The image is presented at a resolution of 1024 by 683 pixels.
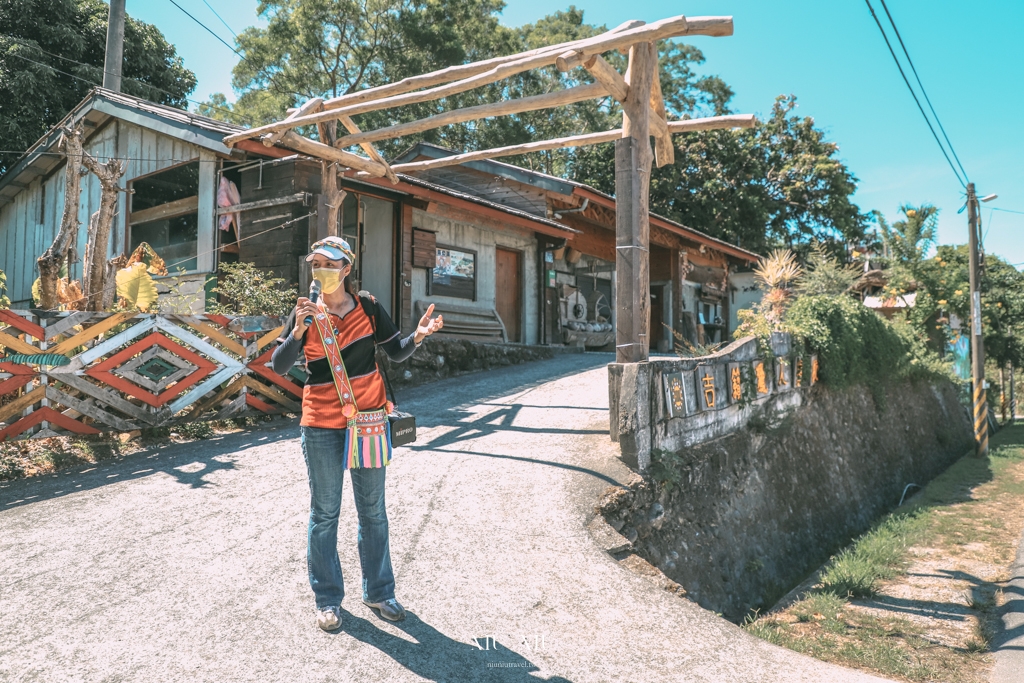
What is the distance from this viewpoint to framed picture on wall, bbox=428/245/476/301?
13.2 m

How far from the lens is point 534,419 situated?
770cm

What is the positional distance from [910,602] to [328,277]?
5308 mm

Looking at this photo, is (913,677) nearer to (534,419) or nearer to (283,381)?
(534,419)

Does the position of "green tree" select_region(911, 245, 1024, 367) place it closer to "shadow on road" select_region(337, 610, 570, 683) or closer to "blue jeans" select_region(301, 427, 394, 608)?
"shadow on road" select_region(337, 610, 570, 683)

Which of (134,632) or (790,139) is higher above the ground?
(790,139)

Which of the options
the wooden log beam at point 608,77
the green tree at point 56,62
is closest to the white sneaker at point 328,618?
the wooden log beam at point 608,77

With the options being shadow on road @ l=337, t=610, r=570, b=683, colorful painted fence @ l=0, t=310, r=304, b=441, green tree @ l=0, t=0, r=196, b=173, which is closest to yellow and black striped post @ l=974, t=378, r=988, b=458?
colorful painted fence @ l=0, t=310, r=304, b=441

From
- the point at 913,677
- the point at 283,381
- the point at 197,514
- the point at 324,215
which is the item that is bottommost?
the point at 913,677

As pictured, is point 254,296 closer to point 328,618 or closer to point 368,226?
point 368,226

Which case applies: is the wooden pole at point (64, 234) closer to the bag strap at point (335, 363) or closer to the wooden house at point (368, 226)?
the wooden house at point (368, 226)

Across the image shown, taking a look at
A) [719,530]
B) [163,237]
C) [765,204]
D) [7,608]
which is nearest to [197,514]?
[7,608]

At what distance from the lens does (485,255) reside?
14.3 meters

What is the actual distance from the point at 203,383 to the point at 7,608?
13.8 ft

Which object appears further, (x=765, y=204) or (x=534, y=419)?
(x=765, y=204)
